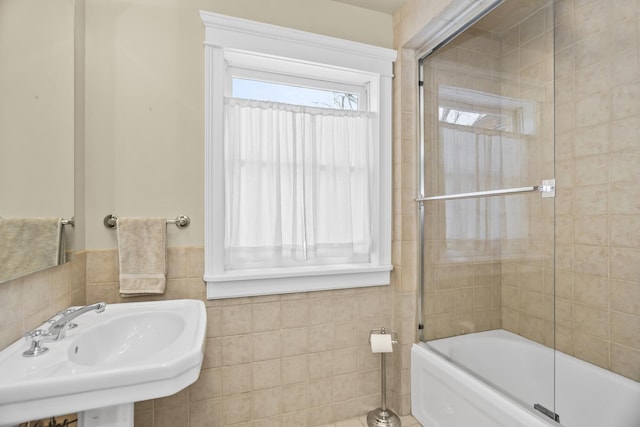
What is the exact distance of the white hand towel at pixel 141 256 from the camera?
1456 mm

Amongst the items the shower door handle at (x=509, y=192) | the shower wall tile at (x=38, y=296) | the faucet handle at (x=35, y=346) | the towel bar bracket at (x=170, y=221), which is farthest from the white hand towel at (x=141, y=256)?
the shower door handle at (x=509, y=192)

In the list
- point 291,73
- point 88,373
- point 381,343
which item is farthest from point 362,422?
point 291,73

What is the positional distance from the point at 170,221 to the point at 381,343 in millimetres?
1340

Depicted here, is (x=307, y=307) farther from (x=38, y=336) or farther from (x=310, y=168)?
(x=38, y=336)

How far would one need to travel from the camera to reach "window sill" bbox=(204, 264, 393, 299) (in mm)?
1610

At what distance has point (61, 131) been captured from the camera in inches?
50.1

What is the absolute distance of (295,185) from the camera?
1.78 meters

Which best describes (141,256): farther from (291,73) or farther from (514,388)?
(514,388)

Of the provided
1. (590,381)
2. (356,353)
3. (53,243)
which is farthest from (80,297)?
(590,381)

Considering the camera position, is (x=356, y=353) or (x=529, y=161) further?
(x=356, y=353)

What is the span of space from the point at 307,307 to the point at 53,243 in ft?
4.00

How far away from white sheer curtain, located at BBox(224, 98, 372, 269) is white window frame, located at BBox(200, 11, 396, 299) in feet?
0.22

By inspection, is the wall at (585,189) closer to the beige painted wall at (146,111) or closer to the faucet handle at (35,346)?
the beige painted wall at (146,111)

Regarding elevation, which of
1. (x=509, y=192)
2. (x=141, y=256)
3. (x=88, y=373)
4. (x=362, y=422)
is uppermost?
(x=509, y=192)
